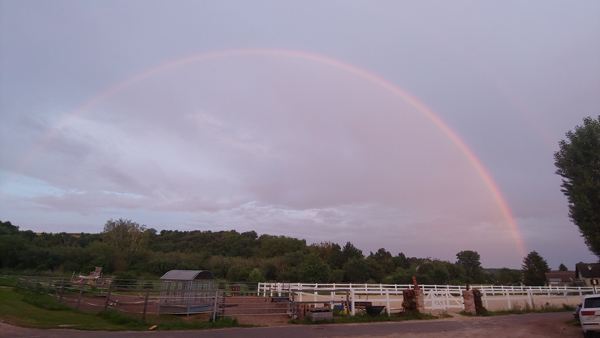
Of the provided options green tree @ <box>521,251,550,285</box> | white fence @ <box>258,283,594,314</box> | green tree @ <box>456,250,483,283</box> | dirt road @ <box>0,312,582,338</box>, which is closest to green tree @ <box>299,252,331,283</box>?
white fence @ <box>258,283,594,314</box>

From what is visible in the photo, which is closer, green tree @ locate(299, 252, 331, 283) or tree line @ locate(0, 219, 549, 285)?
green tree @ locate(299, 252, 331, 283)

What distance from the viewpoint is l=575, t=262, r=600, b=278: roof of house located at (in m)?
54.9

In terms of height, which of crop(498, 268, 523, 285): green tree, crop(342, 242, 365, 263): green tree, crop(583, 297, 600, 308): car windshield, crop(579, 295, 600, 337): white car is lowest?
crop(498, 268, 523, 285): green tree

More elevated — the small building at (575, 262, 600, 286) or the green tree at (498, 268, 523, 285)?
the small building at (575, 262, 600, 286)

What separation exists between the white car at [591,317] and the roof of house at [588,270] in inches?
2297

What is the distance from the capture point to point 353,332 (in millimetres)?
11320

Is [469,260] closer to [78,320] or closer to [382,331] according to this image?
[382,331]

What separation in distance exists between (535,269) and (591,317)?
2455 inches

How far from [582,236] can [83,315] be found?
76.4 ft

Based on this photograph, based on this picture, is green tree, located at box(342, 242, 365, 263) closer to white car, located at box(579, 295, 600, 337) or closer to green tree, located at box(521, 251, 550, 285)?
green tree, located at box(521, 251, 550, 285)

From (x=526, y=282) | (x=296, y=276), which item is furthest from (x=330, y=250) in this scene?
(x=526, y=282)

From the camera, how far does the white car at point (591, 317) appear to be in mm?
9508

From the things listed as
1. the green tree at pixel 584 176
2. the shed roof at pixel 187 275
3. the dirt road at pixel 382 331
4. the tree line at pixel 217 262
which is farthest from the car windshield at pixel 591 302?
the tree line at pixel 217 262

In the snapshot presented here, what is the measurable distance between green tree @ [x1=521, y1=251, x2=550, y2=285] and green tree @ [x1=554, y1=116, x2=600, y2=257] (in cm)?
5148
